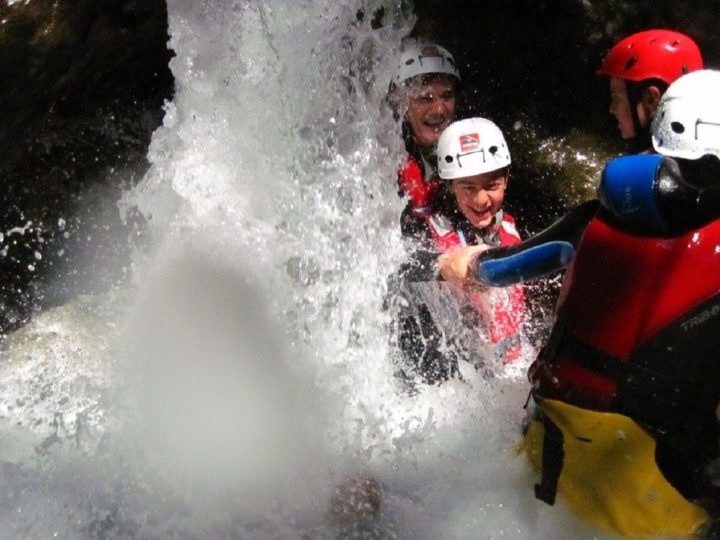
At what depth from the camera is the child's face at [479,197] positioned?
11.8ft

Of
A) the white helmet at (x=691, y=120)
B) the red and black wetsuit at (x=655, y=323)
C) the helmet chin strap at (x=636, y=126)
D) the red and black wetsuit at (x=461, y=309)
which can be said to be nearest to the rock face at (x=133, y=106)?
the red and black wetsuit at (x=461, y=309)

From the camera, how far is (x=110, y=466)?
2.94 metres

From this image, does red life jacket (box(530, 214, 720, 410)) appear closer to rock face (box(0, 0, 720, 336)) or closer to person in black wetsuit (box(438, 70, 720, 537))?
person in black wetsuit (box(438, 70, 720, 537))

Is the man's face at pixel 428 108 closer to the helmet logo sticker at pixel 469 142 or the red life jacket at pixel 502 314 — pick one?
the helmet logo sticker at pixel 469 142

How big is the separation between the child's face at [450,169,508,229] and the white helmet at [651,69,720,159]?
1572mm

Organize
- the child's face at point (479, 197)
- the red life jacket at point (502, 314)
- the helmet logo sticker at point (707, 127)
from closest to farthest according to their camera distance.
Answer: the helmet logo sticker at point (707, 127) < the red life jacket at point (502, 314) < the child's face at point (479, 197)

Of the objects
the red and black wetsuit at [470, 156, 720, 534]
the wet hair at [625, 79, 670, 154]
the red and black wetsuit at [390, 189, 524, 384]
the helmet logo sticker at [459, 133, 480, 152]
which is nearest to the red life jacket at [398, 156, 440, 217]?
the red and black wetsuit at [390, 189, 524, 384]

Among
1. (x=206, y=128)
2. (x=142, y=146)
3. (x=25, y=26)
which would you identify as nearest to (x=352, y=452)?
(x=206, y=128)

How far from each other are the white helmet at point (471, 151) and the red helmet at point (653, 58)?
27.2 inches

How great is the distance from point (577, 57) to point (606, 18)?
301 millimetres

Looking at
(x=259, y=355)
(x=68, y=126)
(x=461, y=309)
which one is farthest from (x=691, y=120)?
(x=68, y=126)

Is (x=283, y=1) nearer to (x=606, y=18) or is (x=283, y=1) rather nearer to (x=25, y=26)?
(x=25, y=26)

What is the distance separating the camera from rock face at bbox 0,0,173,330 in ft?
12.9

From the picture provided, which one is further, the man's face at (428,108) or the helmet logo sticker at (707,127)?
the man's face at (428,108)
